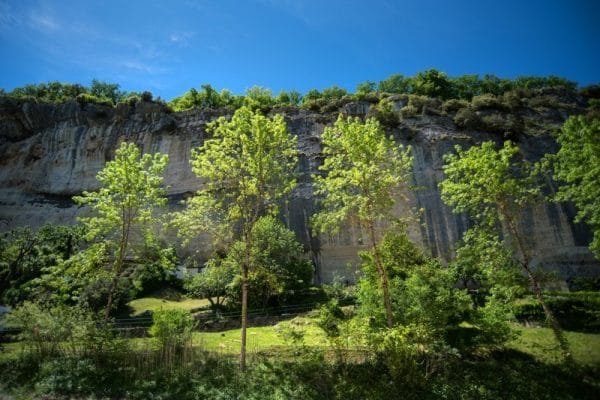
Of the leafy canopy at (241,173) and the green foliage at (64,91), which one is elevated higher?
the green foliage at (64,91)

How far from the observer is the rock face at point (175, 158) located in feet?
107

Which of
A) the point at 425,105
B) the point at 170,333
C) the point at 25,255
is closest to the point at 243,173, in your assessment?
the point at 170,333

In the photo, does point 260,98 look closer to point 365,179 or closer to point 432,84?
point 432,84

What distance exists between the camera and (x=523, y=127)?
123ft

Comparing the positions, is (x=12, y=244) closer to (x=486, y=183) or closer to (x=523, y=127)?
(x=486, y=183)

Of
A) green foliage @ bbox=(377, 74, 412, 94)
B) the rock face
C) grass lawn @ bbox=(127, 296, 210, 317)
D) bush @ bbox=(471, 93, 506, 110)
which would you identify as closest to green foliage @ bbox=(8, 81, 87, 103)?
the rock face

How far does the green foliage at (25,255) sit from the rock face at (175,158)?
9.65 metres

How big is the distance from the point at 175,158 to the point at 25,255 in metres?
17.0

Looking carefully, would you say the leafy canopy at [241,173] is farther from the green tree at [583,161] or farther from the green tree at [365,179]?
the green tree at [583,161]

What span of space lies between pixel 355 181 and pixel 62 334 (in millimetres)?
11243

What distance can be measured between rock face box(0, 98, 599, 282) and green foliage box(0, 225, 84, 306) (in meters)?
9.65

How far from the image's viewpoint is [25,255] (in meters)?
24.4

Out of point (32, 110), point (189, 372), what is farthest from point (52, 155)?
point (189, 372)

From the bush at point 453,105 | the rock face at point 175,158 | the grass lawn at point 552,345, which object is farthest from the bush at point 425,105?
the grass lawn at point 552,345
